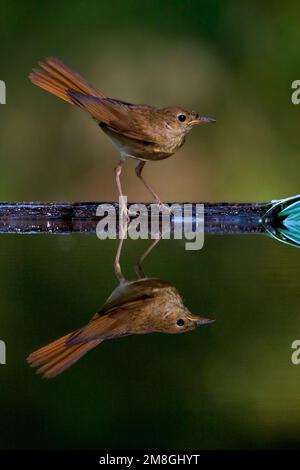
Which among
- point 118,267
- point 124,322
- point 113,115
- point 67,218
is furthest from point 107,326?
point 113,115

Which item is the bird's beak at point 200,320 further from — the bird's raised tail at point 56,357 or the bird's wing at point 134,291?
the bird's raised tail at point 56,357

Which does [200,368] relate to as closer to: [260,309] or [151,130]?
[260,309]

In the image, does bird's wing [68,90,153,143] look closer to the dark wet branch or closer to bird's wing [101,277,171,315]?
the dark wet branch

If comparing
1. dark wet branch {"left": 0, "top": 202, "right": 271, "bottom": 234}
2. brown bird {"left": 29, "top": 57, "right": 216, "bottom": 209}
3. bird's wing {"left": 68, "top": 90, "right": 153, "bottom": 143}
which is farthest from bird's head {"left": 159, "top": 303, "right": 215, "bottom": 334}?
bird's wing {"left": 68, "top": 90, "right": 153, "bottom": 143}

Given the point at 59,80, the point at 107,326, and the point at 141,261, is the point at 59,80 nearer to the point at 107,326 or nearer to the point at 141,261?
the point at 141,261

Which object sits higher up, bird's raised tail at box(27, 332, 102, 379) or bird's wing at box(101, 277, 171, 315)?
bird's wing at box(101, 277, 171, 315)

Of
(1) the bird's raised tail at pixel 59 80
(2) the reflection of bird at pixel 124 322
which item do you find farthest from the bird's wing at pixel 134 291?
(1) the bird's raised tail at pixel 59 80

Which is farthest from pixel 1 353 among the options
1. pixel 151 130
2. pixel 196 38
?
pixel 196 38
